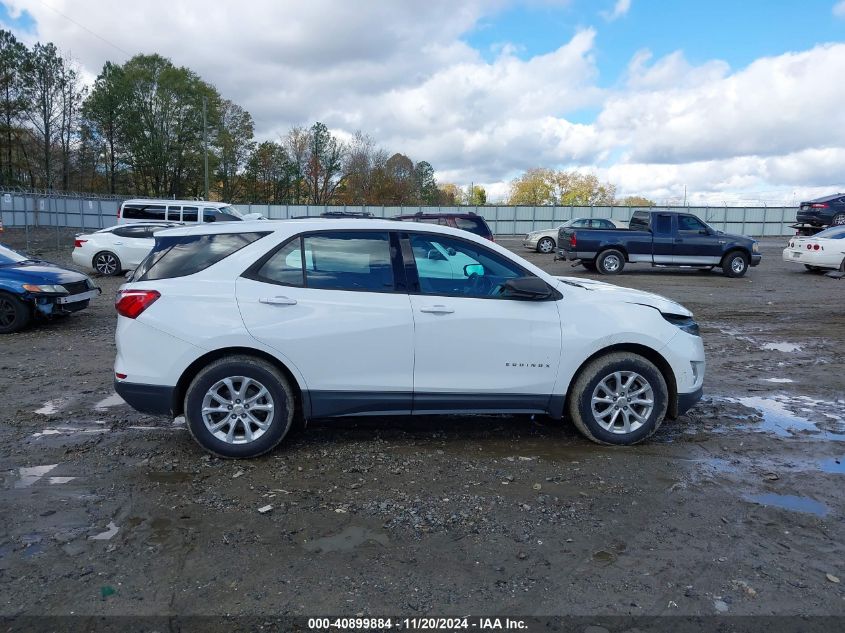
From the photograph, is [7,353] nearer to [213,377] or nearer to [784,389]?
[213,377]

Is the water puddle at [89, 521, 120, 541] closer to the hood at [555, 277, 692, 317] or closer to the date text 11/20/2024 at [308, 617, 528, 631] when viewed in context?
the date text 11/20/2024 at [308, 617, 528, 631]

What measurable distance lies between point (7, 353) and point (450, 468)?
6.77m

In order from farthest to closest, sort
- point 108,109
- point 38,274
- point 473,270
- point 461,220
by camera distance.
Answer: point 108,109 < point 461,220 < point 38,274 < point 473,270

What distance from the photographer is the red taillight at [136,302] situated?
4.75 meters

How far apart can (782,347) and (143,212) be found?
19780 mm

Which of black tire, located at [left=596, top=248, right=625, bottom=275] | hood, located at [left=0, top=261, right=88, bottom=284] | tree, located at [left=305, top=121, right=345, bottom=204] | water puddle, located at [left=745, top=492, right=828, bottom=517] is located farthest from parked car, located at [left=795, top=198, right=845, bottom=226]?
tree, located at [left=305, top=121, right=345, bottom=204]

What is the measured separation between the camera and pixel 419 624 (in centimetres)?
292

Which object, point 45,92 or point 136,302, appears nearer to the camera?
point 136,302

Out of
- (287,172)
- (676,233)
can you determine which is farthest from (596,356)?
(287,172)

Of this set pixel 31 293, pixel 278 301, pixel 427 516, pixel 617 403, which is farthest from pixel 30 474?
pixel 31 293

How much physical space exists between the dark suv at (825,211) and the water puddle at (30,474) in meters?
30.6

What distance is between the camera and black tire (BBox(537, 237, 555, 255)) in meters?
28.0

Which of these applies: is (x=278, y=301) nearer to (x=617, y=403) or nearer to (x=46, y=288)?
(x=617, y=403)

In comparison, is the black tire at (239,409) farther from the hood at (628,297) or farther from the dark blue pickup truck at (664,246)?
the dark blue pickup truck at (664,246)
